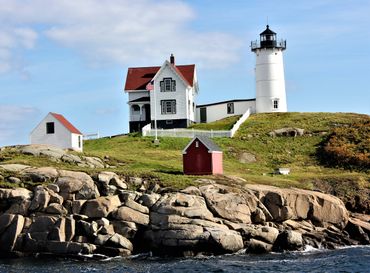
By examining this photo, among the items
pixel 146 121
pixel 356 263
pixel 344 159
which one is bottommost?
pixel 356 263

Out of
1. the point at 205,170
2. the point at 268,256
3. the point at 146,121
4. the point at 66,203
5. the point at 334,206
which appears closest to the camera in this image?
the point at 268,256

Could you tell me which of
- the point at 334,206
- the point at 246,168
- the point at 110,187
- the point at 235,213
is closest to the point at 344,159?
the point at 246,168

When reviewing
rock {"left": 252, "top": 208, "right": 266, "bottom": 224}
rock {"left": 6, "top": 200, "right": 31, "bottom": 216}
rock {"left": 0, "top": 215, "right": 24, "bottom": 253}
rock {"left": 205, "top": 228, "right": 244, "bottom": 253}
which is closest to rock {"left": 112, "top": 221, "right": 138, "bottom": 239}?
rock {"left": 205, "top": 228, "right": 244, "bottom": 253}

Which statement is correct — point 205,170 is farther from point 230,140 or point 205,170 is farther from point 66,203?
point 230,140

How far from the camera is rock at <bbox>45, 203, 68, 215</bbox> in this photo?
3969cm

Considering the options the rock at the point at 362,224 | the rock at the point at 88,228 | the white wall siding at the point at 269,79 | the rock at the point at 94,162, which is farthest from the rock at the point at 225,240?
the white wall siding at the point at 269,79

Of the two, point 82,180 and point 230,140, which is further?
point 230,140

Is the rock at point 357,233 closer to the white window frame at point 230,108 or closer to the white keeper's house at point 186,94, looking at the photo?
the white keeper's house at point 186,94

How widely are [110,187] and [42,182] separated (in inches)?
165

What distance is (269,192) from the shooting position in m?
43.0

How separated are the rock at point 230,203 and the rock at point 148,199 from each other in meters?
2.97

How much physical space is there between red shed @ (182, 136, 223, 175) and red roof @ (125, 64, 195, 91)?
2460cm

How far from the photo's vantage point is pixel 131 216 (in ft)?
129

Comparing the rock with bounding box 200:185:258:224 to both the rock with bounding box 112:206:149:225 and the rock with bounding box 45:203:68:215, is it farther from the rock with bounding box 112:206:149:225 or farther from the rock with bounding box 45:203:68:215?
the rock with bounding box 45:203:68:215
